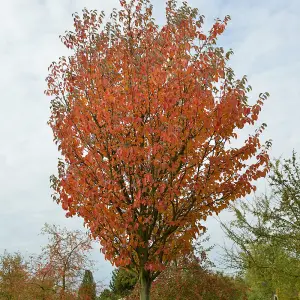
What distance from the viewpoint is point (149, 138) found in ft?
29.8

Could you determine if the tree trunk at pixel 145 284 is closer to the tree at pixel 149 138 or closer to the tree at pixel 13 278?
the tree at pixel 149 138

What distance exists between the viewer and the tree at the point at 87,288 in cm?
2348

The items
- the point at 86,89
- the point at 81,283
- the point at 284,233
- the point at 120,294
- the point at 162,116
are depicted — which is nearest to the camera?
the point at 162,116

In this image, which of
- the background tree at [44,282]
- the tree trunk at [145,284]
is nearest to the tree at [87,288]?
the background tree at [44,282]

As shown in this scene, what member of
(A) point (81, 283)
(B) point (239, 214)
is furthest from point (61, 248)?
(B) point (239, 214)

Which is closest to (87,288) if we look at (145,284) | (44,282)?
(44,282)

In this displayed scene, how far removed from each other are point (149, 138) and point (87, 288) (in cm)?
1774

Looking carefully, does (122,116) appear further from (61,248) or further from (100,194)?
(61,248)

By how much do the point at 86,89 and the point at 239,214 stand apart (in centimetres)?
1504

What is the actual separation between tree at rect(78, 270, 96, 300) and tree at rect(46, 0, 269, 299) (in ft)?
48.9

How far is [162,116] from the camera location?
864 cm

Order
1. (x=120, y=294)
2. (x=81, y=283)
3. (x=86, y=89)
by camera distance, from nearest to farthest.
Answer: (x=86, y=89) < (x=81, y=283) < (x=120, y=294)

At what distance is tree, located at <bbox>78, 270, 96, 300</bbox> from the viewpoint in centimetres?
2348

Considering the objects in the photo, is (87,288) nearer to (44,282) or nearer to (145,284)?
(44,282)
